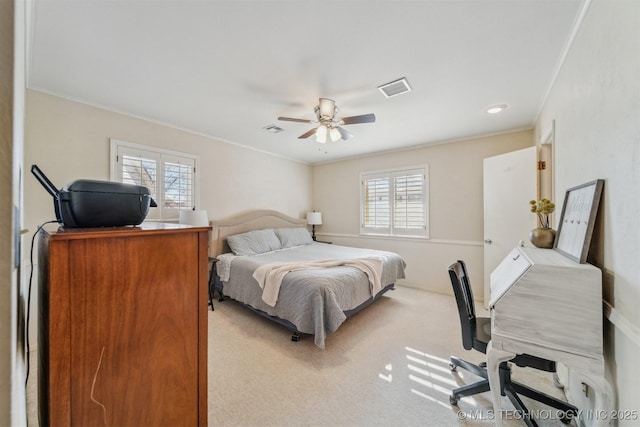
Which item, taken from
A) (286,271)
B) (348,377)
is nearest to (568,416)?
(348,377)

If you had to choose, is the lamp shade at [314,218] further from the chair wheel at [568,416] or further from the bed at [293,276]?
the chair wheel at [568,416]

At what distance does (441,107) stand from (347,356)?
280 centimetres

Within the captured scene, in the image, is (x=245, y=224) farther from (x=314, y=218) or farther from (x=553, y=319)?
(x=553, y=319)

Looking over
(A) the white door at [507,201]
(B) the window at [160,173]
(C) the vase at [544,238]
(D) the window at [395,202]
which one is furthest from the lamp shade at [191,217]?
(A) the white door at [507,201]

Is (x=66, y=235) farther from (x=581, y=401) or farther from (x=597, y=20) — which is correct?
(x=581, y=401)

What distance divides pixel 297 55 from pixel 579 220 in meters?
2.10

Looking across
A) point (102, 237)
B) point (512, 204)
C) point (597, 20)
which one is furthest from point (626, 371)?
point (512, 204)

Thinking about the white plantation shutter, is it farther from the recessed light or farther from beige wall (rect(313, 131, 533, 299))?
the recessed light

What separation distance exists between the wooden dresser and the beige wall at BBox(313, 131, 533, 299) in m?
3.94

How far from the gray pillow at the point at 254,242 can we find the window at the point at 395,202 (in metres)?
1.85

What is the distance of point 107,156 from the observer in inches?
111

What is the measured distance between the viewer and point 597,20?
4.32ft

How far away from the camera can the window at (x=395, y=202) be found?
14.1 ft

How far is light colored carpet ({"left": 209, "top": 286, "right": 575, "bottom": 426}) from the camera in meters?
1.61
